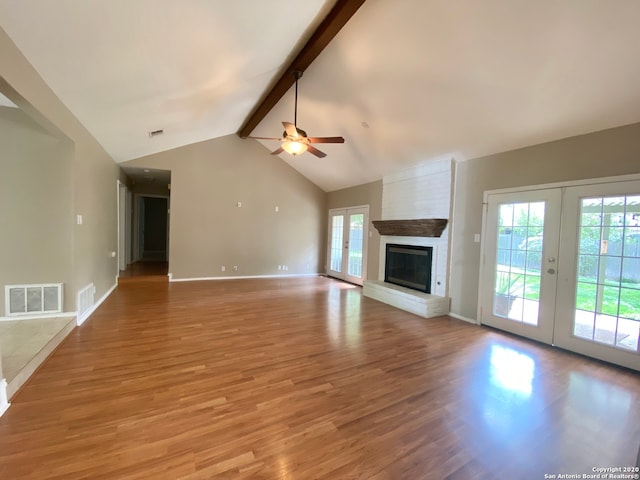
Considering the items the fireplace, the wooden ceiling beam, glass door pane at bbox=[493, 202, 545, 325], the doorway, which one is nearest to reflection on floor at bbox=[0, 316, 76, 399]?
the wooden ceiling beam

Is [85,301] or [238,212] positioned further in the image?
[238,212]

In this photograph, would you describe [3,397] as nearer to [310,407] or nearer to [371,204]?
[310,407]

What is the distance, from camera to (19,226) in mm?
3303

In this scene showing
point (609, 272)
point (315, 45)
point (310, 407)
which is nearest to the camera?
point (310, 407)

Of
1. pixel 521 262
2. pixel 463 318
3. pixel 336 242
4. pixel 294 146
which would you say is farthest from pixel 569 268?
pixel 336 242

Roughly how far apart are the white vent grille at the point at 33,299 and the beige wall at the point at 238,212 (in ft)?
10.1

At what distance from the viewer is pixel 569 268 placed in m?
3.28

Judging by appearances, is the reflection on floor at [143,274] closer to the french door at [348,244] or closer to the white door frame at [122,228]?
the white door frame at [122,228]

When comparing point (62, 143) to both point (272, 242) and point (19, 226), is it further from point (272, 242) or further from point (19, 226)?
point (272, 242)

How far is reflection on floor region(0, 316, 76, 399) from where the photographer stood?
2.19 meters

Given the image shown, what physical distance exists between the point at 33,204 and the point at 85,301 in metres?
1.39

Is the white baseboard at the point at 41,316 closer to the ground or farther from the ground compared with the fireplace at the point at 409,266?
closer to the ground

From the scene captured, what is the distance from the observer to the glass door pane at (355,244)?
7.07 metres

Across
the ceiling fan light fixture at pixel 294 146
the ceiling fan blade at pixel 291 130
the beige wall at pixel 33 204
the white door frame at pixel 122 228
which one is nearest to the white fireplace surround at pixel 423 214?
the ceiling fan light fixture at pixel 294 146
